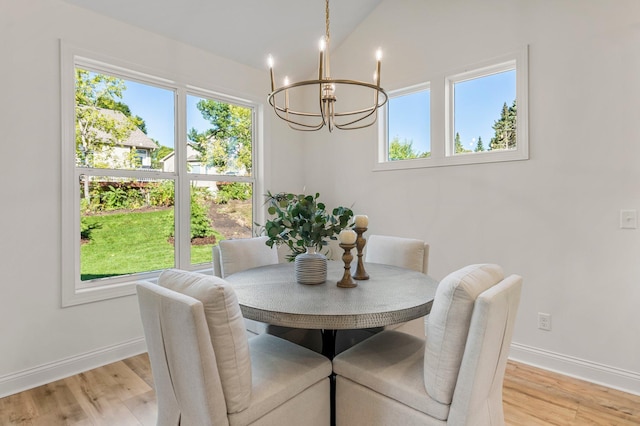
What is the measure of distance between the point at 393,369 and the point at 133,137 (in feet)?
8.87

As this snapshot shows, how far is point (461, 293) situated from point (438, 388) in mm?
371

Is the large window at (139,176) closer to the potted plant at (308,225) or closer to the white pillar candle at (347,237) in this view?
the potted plant at (308,225)

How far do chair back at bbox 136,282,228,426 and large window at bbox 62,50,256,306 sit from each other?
1669mm

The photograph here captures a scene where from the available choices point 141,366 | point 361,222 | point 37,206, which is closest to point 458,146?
point 361,222

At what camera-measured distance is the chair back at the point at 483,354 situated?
1168mm

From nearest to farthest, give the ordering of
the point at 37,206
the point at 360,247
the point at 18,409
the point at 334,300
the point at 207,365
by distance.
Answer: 1. the point at 207,365
2. the point at 334,300
3. the point at 360,247
4. the point at 18,409
5. the point at 37,206

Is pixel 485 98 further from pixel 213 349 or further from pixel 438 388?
pixel 213 349

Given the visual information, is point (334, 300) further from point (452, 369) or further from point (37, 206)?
point (37, 206)

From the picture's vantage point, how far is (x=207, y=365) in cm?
115

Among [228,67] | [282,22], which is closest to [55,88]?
[228,67]

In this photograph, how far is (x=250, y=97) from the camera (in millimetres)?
3650

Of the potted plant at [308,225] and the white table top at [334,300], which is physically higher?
the potted plant at [308,225]

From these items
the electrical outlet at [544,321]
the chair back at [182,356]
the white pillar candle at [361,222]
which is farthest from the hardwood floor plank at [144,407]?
the electrical outlet at [544,321]

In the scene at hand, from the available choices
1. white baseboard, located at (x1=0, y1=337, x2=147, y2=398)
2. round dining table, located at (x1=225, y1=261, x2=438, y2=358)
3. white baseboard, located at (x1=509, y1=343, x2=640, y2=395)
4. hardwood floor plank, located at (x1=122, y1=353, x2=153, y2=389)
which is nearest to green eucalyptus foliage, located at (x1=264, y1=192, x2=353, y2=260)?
round dining table, located at (x1=225, y1=261, x2=438, y2=358)
